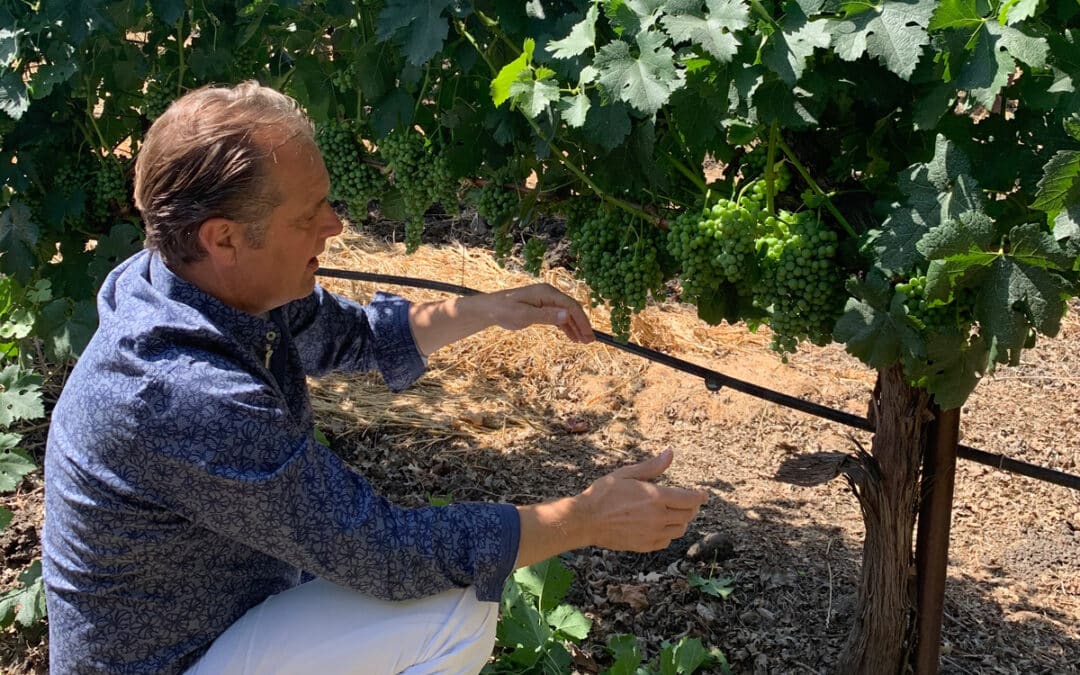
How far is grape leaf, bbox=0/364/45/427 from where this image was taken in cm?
298

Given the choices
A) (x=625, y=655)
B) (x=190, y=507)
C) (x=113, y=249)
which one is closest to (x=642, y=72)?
(x=190, y=507)

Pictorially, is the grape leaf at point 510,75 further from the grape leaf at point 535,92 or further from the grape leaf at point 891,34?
the grape leaf at point 891,34

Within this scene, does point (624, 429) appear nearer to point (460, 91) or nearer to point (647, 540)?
point (460, 91)

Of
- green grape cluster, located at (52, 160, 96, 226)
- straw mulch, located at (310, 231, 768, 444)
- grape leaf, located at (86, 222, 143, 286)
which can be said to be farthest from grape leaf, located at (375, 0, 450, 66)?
straw mulch, located at (310, 231, 768, 444)

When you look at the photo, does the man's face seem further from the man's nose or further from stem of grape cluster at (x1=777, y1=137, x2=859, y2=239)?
stem of grape cluster at (x1=777, y1=137, x2=859, y2=239)

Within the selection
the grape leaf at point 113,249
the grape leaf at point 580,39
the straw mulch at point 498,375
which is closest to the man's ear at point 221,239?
the grape leaf at point 580,39

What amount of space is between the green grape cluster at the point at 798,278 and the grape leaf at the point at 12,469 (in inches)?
77.9

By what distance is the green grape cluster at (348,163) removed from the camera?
2.86 metres

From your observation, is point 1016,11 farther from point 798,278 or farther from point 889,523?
point 889,523

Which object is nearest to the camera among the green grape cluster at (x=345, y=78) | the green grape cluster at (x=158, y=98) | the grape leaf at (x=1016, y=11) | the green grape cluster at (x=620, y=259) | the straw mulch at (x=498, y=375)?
the grape leaf at (x=1016, y=11)

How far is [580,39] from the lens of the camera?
1.96 metres

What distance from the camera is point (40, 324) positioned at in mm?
3203

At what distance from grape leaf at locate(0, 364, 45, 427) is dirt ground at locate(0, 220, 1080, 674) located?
731 millimetres

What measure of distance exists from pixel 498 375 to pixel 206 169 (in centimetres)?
328
